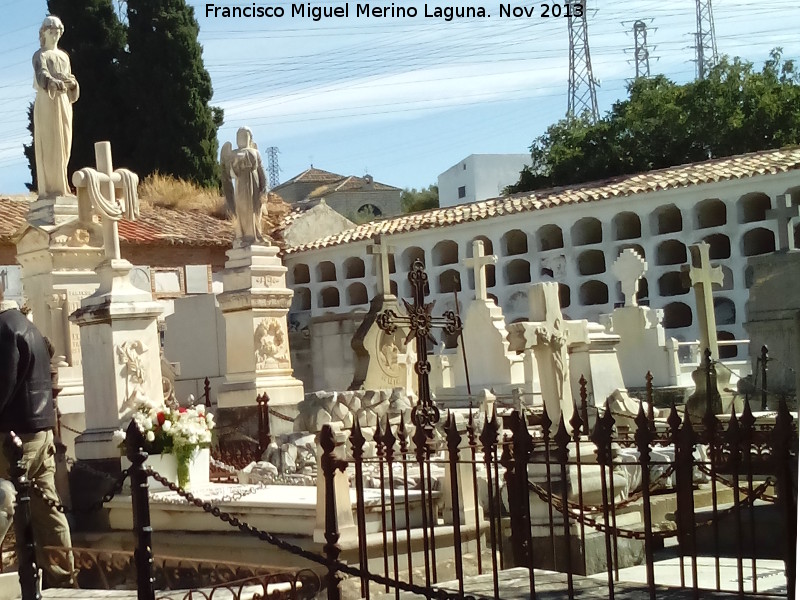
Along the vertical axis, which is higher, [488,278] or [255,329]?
[488,278]

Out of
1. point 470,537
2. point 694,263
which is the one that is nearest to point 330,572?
point 470,537

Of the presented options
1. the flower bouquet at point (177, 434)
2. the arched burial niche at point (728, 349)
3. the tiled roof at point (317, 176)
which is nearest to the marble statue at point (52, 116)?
the flower bouquet at point (177, 434)

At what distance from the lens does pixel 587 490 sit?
21.7 feet

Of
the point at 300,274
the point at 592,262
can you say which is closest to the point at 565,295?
the point at 592,262

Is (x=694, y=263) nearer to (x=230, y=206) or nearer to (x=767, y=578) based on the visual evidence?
(x=230, y=206)

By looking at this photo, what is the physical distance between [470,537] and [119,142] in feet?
75.3

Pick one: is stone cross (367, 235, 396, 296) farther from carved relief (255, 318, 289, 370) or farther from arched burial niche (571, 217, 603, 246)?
arched burial niche (571, 217, 603, 246)

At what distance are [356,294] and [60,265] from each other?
60.1 ft

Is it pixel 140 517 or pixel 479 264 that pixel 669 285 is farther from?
pixel 140 517

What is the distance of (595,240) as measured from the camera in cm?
2567

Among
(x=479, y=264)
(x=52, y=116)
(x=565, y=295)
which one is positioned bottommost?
(x=565, y=295)

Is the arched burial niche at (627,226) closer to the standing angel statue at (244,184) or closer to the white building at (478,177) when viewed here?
the white building at (478,177)

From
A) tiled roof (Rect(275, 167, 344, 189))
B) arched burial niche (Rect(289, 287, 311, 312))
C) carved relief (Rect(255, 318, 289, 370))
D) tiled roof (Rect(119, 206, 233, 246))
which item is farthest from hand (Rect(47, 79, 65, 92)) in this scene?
tiled roof (Rect(275, 167, 344, 189))

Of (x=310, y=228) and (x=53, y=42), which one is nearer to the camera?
(x=53, y=42)
